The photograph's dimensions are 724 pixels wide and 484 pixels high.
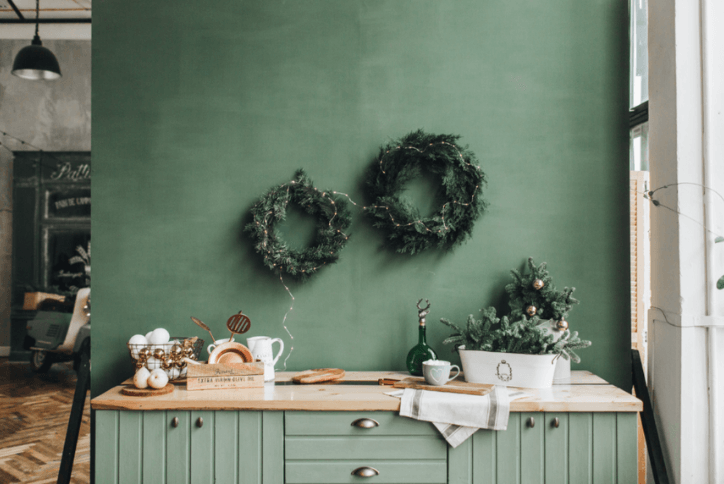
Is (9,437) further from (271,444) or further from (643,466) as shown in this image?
(643,466)

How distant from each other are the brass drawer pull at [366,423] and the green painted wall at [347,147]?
A: 0.52m

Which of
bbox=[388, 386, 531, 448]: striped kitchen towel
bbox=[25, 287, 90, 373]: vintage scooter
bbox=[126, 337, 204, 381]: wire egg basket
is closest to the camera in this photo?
bbox=[388, 386, 531, 448]: striped kitchen towel

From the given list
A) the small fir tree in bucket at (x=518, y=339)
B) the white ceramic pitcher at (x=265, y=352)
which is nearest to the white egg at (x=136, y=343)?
the white ceramic pitcher at (x=265, y=352)

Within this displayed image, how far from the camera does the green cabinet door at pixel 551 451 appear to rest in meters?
1.73

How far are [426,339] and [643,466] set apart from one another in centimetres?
135

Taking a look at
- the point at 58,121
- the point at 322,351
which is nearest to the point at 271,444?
the point at 322,351

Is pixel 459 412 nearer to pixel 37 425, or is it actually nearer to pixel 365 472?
pixel 365 472

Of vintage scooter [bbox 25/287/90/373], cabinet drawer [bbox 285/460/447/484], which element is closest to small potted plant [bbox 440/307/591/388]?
cabinet drawer [bbox 285/460/447/484]

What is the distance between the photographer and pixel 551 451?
68.4 inches

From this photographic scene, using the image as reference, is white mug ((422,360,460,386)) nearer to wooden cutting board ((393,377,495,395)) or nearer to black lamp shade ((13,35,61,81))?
wooden cutting board ((393,377,495,395))

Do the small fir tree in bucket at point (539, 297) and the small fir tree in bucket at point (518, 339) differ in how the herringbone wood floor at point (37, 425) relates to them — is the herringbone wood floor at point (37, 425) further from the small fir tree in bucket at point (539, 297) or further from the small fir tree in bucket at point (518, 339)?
the small fir tree in bucket at point (539, 297)

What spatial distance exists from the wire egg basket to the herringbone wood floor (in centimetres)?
171

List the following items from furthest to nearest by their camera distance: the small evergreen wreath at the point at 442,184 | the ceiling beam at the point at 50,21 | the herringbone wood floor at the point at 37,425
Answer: the ceiling beam at the point at 50,21 → the herringbone wood floor at the point at 37,425 → the small evergreen wreath at the point at 442,184

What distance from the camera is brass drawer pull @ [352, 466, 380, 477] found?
173 cm
